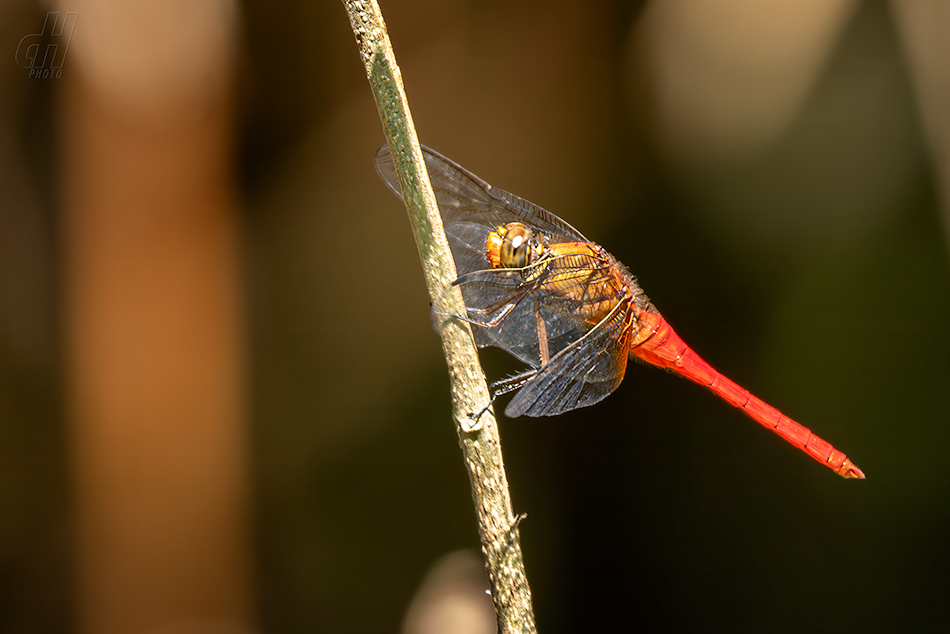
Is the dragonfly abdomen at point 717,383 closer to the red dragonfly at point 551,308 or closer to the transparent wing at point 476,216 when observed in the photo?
the red dragonfly at point 551,308

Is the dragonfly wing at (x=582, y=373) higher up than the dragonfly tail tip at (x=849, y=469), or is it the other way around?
the dragonfly wing at (x=582, y=373)

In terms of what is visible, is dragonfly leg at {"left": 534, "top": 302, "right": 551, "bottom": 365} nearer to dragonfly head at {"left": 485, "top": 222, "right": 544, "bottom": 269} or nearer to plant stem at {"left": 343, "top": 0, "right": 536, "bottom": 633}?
dragonfly head at {"left": 485, "top": 222, "right": 544, "bottom": 269}

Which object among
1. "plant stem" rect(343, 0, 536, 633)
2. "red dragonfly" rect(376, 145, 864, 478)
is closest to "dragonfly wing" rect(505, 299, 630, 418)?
"red dragonfly" rect(376, 145, 864, 478)

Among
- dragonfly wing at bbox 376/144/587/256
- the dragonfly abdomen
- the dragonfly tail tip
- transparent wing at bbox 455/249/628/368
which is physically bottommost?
the dragonfly tail tip

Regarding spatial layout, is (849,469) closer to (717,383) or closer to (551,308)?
(717,383)

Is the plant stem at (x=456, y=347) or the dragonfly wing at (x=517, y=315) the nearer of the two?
the plant stem at (x=456, y=347)

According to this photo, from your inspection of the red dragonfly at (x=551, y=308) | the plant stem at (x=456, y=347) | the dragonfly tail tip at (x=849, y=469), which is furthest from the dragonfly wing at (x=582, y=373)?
the dragonfly tail tip at (x=849, y=469)

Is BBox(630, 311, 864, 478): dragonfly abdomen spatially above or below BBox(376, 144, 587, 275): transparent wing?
below

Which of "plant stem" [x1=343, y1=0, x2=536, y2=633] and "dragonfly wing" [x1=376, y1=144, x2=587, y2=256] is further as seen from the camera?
"dragonfly wing" [x1=376, y1=144, x2=587, y2=256]
